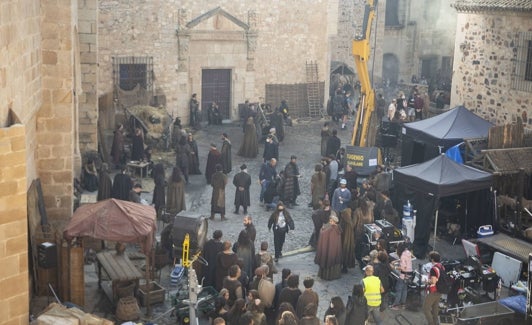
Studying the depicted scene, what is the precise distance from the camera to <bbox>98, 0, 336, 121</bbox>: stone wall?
26406 mm

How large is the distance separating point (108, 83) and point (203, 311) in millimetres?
14908

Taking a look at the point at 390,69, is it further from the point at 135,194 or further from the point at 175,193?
the point at 135,194

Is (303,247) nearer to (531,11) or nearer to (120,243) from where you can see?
(120,243)

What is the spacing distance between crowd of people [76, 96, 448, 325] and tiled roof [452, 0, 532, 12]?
4.85 m

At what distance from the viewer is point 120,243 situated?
13625 millimetres

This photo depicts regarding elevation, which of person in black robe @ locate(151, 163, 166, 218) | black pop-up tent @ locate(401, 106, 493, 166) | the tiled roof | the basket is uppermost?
the tiled roof

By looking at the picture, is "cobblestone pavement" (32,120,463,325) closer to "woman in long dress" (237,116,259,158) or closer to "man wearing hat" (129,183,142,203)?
"woman in long dress" (237,116,259,158)

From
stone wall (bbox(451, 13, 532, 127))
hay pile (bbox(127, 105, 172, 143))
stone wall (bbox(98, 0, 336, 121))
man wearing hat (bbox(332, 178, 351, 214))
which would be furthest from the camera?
stone wall (bbox(98, 0, 336, 121))

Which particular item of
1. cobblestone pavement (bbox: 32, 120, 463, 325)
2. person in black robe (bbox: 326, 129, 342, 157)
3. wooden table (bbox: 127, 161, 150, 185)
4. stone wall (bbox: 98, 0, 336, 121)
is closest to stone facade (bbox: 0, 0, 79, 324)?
cobblestone pavement (bbox: 32, 120, 463, 325)

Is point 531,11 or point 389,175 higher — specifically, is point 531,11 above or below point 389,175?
above

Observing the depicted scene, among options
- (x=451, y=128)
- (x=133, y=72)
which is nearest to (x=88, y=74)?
(x=133, y=72)

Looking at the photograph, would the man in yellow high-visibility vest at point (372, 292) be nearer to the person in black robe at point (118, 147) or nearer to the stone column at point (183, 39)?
the person in black robe at point (118, 147)

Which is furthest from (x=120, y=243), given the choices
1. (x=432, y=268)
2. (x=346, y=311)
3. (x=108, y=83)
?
(x=108, y=83)

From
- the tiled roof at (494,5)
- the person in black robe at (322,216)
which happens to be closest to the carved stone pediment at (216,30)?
the tiled roof at (494,5)
